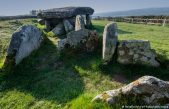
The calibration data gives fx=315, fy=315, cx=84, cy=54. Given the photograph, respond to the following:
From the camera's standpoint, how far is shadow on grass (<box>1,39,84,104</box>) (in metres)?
12.3

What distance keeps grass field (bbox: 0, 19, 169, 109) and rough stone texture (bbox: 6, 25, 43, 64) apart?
39cm

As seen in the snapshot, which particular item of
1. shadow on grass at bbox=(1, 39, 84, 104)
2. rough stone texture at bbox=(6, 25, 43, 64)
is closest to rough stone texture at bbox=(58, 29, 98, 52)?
shadow on grass at bbox=(1, 39, 84, 104)

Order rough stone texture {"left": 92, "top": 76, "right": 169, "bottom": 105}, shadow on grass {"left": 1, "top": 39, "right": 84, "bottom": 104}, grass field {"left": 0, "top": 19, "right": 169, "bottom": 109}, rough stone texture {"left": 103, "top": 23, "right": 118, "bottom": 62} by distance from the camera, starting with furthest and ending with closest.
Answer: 1. rough stone texture {"left": 103, "top": 23, "right": 118, "bottom": 62}
2. shadow on grass {"left": 1, "top": 39, "right": 84, "bottom": 104}
3. grass field {"left": 0, "top": 19, "right": 169, "bottom": 109}
4. rough stone texture {"left": 92, "top": 76, "right": 169, "bottom": 105}

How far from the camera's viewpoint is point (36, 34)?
57.9 ft

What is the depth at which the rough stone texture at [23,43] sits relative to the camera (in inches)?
600

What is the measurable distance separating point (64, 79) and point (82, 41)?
3062 millimetres

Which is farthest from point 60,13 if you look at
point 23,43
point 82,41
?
point 23,43

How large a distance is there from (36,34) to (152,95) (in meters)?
9.81

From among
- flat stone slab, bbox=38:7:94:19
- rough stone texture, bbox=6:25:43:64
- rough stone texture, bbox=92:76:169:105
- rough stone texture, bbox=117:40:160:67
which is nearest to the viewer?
rough stone texture, bbox=92:76:169:105

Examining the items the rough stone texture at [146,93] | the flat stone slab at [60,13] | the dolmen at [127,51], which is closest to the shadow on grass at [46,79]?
the dolmen at [127,51]

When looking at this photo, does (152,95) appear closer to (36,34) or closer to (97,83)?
(97,83)

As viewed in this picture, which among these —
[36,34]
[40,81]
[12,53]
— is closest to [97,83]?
[40,81]

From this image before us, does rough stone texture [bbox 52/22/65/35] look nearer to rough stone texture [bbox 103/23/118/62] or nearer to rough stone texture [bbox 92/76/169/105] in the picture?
rough stone texture [bbox 103/23/118/62]

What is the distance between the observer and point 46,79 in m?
13.9
